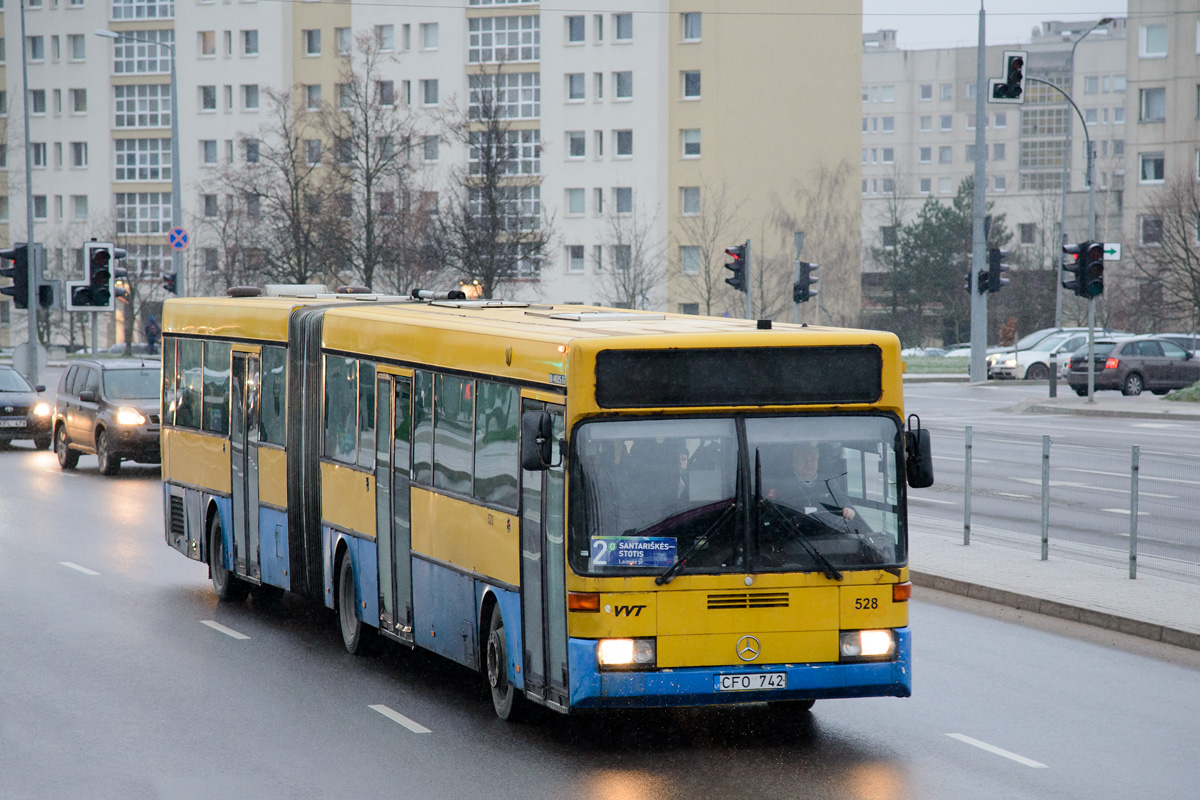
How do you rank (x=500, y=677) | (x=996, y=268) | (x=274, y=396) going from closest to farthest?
(x=500, y=677)
(x=274, y=396)
(x=996, y=268)

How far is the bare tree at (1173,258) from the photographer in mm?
55750

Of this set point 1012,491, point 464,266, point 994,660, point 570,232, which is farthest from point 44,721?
point 570,232

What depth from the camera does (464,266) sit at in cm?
5041

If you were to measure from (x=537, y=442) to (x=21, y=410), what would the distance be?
25142 millimetres

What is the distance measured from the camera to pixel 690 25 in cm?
8494

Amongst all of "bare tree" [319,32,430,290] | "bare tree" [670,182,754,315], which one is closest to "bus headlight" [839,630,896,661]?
"bare tree" [319,32,430,290]

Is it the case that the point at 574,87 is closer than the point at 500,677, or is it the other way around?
the point at 500,677

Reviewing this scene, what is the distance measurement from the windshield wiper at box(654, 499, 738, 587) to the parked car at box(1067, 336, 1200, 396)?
127 feet

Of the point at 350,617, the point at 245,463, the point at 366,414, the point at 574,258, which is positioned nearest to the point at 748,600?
the point at 366,414

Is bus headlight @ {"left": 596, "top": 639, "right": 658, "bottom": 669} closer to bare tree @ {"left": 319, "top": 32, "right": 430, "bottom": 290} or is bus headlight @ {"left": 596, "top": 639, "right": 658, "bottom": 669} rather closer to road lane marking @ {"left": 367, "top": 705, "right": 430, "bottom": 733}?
road lane marking @ {"left": 367, "top": 705, "right": 430, "bottom": 733}

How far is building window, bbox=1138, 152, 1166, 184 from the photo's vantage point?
80.4 meters

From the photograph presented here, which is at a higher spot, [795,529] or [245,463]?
[795,529]

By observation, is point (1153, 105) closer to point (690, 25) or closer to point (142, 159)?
point (690, 25)

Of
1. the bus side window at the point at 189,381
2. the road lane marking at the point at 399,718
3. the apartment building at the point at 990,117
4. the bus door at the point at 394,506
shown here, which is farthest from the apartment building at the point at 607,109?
the road lane marking at the point at 399,718
